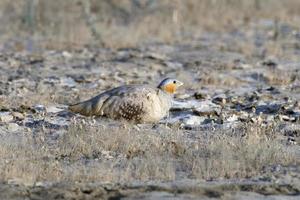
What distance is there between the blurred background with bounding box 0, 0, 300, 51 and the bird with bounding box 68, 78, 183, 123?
7158 millimetres

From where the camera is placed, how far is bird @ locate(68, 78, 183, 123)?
10057 mm

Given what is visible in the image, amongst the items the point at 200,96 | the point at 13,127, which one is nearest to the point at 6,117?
the point at 13,127

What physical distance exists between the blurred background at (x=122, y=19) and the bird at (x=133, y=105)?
7158mm

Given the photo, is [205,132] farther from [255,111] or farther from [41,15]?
[41,15]

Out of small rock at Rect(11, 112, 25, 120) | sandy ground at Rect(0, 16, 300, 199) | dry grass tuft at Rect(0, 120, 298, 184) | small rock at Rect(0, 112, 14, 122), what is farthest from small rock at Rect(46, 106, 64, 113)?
dry grass tuft at Rect(0, 120, 298, 184)

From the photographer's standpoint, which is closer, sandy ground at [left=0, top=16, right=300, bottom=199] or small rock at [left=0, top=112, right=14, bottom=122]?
sandy ground at [left=0, top=16, right=300, bottom=199]

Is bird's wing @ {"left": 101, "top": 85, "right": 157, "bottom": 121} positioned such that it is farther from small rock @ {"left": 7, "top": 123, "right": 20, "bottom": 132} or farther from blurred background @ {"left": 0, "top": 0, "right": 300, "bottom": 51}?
blurred background @ {"left": 0, "top": 0, "right": 300, "bottom": 51}

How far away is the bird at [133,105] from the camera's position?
10057mm

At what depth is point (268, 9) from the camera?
22109 millimetres

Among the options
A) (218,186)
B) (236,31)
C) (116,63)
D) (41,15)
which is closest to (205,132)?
(218,186)

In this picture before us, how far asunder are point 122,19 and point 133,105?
11.1 metres

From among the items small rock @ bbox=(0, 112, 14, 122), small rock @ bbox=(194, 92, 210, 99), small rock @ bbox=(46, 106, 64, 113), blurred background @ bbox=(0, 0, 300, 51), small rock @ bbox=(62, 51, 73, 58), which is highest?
blurred background @ bbox=(0, 0, 300, 51)

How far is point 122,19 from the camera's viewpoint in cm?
2094

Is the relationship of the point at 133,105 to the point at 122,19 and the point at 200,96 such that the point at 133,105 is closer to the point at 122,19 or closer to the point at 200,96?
the point at 200,96
